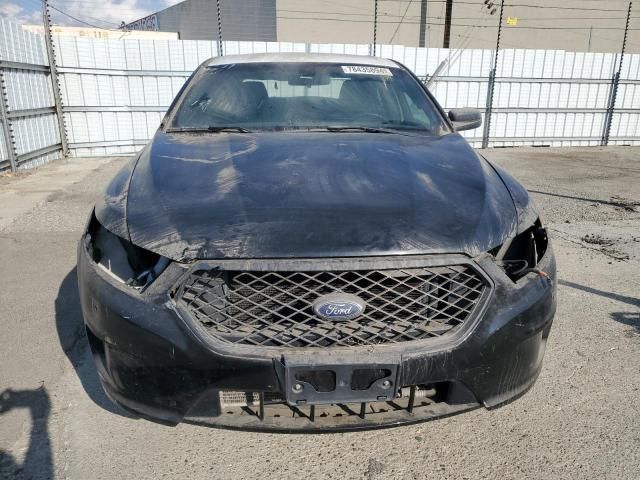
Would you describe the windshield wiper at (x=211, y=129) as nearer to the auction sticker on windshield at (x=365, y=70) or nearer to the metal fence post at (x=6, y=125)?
the auction sticker on windshield at (x=365, y=70)

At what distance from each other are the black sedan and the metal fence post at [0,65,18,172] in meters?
7.21

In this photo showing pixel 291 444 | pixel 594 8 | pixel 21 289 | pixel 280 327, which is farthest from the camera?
pixel 594 8

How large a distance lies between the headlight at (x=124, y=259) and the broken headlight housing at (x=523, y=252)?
1.23 meters

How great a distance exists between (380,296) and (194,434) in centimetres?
114

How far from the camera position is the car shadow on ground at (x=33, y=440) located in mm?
1980

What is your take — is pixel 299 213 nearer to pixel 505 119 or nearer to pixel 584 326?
pixel 584 326

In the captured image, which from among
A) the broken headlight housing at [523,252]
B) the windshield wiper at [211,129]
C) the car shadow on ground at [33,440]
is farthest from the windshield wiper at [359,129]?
the car shadow on ground at [33,440]

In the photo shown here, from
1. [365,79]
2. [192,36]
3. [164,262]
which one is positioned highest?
[192,36]

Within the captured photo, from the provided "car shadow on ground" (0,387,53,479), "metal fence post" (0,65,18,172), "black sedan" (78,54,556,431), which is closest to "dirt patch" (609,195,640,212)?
"black sedan" (78,54,556,431)

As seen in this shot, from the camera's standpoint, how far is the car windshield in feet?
9.79

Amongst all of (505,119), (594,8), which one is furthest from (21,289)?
(594,8)

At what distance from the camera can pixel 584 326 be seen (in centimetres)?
323

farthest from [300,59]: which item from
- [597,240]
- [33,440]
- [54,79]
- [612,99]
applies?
[612,99]

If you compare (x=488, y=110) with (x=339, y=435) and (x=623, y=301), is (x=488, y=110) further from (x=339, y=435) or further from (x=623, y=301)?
(x=339, y=435)
